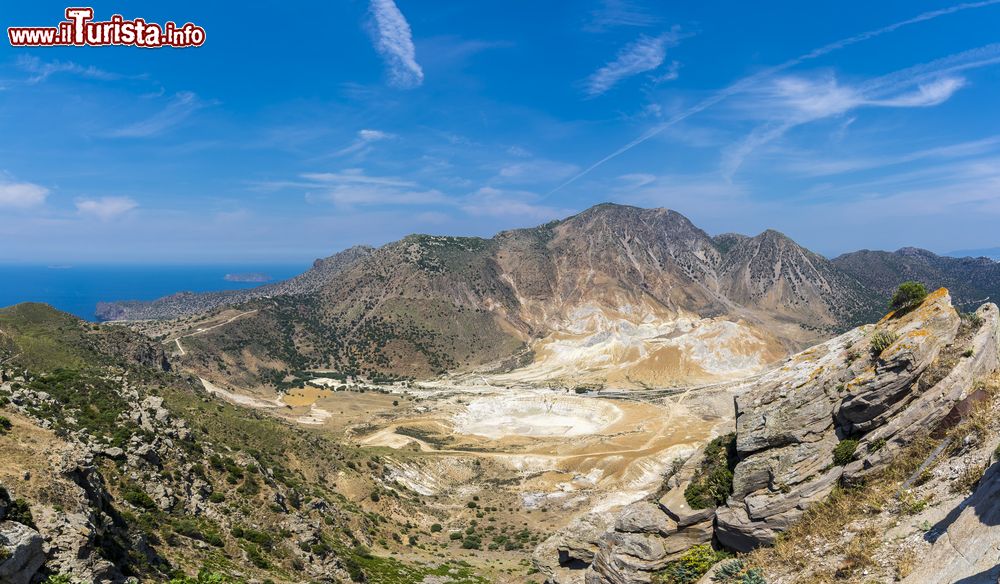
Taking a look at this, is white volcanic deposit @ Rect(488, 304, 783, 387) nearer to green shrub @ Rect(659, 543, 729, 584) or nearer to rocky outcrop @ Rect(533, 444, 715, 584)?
rocky outcrop @ Rect(533, 444, 715, 584)

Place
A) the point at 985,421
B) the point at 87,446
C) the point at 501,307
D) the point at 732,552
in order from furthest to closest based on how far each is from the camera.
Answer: the point at 501,307 < the point at 87,446 < the point at 732,552 < the point at 985,421

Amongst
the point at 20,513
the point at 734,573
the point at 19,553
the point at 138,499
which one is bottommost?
the point at 138,499

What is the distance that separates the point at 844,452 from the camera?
1656cm

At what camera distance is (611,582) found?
2088 centimetres

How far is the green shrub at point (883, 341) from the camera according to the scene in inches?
703

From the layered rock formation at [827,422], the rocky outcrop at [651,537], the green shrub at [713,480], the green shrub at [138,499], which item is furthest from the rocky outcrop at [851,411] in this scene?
the green shrub at [138,499]

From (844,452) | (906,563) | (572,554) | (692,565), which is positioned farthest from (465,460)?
(906,563)

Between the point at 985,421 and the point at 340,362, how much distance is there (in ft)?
497

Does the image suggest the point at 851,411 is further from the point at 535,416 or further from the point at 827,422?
the point at 535,416

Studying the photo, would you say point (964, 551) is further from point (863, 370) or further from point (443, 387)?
point (443, 387)

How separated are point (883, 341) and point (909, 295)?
172 inches

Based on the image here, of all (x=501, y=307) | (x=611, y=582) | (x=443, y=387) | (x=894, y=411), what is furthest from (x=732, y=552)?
(x=501, y=307)

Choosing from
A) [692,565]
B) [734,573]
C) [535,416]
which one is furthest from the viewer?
[535,416]

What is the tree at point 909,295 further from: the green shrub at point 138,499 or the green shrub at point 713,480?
the green shrub at point 138,499
